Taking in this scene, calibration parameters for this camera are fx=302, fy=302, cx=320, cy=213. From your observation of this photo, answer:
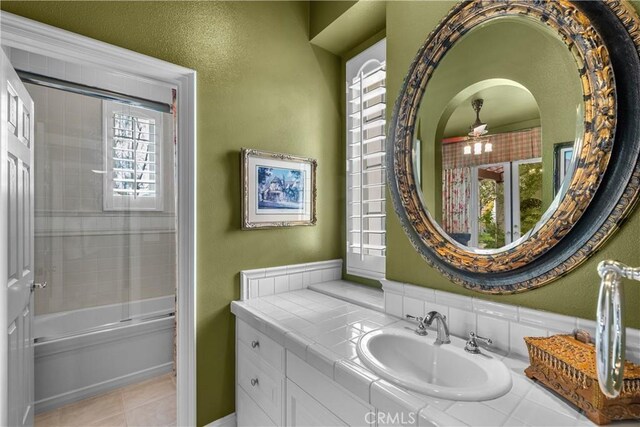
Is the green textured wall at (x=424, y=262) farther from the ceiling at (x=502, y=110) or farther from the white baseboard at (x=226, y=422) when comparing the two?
the white baseboard at (x=226, y=422)

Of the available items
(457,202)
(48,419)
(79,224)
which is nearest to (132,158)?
(79,224)

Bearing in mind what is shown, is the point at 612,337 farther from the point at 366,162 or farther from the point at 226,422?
the point at 226,422

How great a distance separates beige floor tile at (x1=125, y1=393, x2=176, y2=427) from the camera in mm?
1797

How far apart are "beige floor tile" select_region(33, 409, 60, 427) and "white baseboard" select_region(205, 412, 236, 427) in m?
0.98

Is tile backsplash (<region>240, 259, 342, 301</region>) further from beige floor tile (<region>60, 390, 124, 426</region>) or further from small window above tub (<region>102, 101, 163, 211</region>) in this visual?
small window above tub (<region>102, 101, 163, 211</region>)

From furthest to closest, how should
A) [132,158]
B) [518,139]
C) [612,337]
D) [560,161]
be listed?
[132,158] → [518,139] → [560,161] → [612,337]

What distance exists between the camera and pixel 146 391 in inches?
82.9

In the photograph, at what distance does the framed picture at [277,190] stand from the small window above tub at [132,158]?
134cm

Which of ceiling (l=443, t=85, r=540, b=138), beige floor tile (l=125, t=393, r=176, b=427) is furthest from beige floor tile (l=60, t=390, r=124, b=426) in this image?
ceiling (l=443, t=85, r=540, b=138)

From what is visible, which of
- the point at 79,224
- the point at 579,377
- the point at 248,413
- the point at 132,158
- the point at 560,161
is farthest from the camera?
the point at 132,158

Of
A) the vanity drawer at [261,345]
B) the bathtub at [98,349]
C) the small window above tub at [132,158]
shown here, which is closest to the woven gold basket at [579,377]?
the vanity drawer at [261,345]

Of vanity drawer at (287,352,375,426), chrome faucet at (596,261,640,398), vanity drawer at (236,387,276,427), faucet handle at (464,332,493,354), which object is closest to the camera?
chrome faucet at (596,261,640,398)

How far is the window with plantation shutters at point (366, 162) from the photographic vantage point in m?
1.86

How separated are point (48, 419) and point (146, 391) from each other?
20.1 inches
